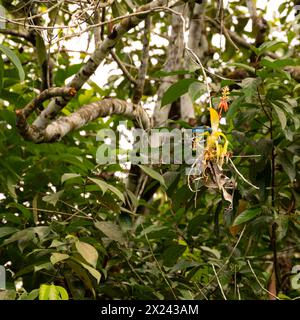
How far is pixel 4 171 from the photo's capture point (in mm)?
1747

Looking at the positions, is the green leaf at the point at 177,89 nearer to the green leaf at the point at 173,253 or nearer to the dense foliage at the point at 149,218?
the dense foliage at the point at 149,218

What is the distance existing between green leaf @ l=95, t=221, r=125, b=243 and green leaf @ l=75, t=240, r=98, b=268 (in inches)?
5.5

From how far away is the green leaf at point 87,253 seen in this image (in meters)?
1.33

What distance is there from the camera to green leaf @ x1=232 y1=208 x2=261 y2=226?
1610mm

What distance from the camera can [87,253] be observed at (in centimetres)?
135

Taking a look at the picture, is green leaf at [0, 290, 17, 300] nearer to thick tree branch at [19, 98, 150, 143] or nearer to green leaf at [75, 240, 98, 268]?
green leaf at [75, 240, 98, 268]

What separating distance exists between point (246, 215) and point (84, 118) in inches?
20.3

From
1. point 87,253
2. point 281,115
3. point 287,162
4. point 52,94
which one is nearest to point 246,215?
point 287,162

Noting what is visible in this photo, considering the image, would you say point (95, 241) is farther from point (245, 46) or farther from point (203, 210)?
point (245, 46)

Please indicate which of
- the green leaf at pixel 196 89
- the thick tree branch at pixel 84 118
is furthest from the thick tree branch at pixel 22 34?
the green leaf at pixel 196 89

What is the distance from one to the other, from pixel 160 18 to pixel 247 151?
1.15 m
